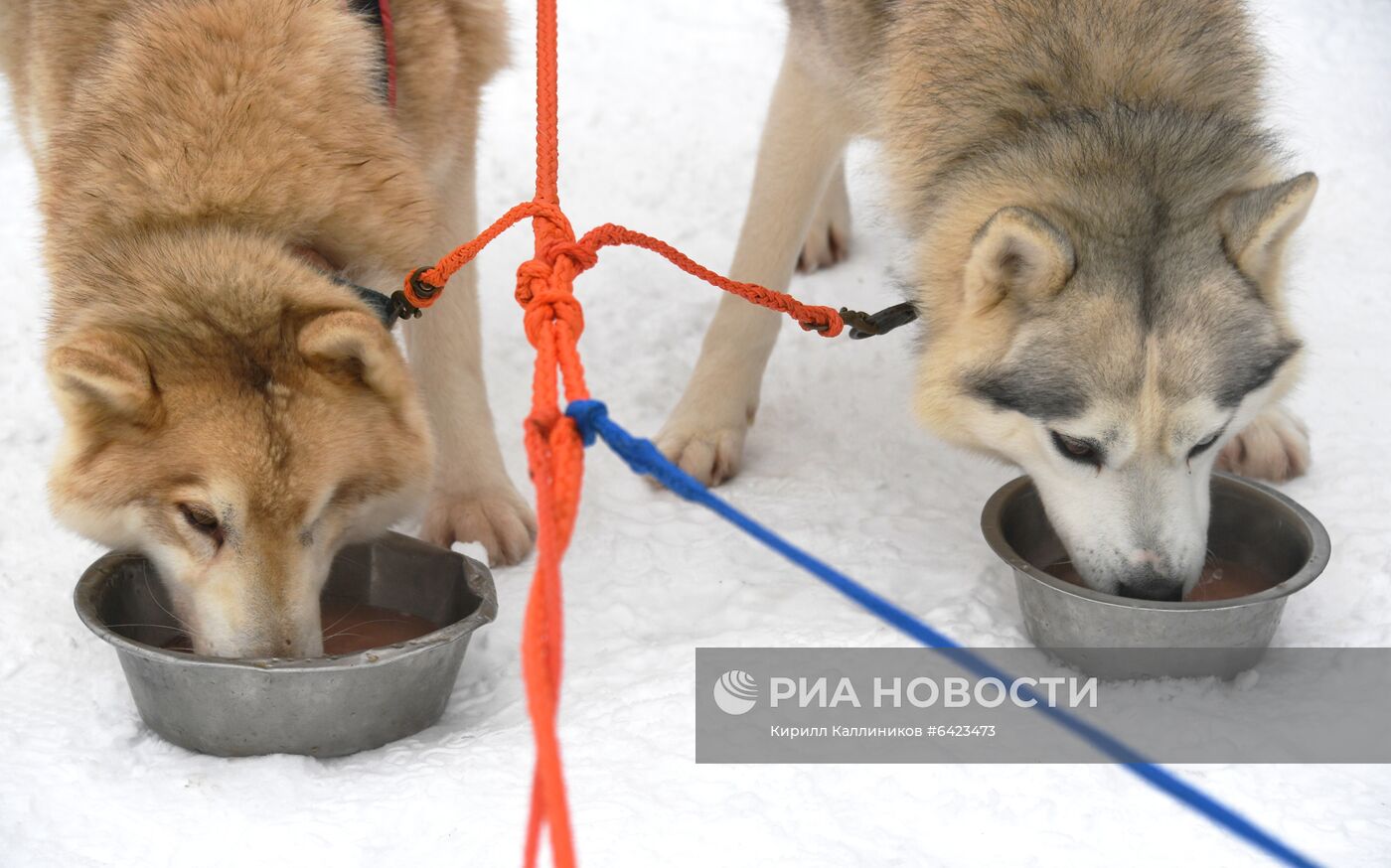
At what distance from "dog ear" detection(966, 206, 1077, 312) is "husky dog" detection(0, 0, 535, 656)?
132cm

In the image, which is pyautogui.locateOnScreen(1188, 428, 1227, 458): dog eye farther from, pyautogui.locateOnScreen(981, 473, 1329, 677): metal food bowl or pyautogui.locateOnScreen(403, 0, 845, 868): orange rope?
pyautogui.locateOnScreen(403, 0, 845, 868): orange rope

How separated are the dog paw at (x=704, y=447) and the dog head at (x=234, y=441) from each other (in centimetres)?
147

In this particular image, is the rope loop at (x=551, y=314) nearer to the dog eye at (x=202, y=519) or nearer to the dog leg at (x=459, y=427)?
the dog eye at (x=202, y=519)

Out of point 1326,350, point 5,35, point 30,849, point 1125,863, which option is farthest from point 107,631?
point 1326,350

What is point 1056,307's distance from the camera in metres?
2.97

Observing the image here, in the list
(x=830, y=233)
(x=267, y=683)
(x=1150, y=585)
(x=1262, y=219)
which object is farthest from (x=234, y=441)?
(x=830, y=233)

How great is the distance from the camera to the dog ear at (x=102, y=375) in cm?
260

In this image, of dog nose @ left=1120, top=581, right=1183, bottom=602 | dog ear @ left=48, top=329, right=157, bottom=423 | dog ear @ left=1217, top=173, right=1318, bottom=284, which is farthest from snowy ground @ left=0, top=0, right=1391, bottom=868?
dog ear @ left=1217, top=173, right=1318, bottom=284

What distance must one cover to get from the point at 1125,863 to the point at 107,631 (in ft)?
7.17

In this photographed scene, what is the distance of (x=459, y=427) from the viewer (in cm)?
399

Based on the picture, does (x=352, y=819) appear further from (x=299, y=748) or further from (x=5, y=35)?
(x=5, y=35)

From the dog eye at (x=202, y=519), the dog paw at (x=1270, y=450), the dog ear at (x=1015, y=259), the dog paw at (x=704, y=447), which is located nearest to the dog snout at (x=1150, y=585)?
the dog ear at (x=1015, y=259)

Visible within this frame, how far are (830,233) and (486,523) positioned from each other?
7.51 ft

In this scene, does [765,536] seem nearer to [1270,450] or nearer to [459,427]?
[459,427]
